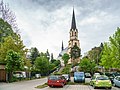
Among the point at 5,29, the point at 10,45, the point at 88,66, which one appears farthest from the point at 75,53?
the point at 10,45

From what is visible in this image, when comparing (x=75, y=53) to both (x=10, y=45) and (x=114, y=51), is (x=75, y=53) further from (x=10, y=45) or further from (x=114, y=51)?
(x=114, y=51)

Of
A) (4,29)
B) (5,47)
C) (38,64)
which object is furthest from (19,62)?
(38,64)

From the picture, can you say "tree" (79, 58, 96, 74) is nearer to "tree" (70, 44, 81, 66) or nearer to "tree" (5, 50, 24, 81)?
"tree" (5, 50, 24, 81)

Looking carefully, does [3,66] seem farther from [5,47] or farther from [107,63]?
[107,63]

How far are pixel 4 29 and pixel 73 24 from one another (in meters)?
95.4

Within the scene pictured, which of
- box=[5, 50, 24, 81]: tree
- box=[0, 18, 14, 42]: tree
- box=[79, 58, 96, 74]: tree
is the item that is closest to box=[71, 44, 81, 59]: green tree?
box=[79, 58, 96, 74]: tree

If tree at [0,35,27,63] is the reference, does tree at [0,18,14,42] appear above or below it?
above

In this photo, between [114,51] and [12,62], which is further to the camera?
[114,51]

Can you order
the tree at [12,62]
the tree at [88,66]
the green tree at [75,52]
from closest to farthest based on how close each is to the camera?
the tree at [12,62] → the tree at [88,66] → the green tree at [75,52]

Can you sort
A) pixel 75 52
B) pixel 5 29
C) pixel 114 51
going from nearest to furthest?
pixel 114 51
pixel 5 29
pixel 75 52

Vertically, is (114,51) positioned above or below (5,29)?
below

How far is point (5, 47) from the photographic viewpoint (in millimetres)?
48625

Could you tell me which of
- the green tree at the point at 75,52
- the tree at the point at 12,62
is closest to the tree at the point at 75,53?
the green tree at the point at 75,52

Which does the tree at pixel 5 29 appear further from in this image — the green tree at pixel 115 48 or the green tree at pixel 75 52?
the green tree at pixel 75 52
